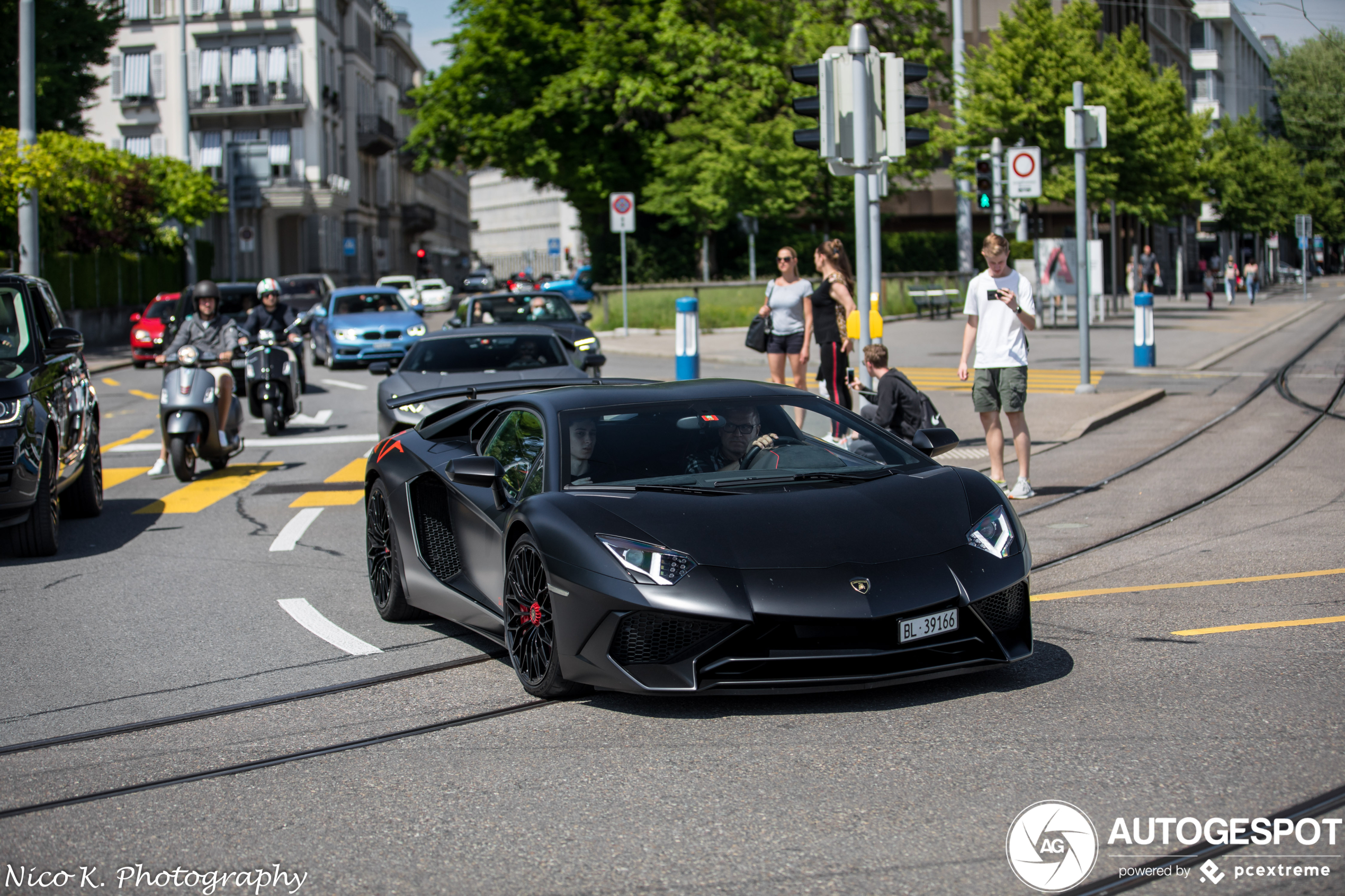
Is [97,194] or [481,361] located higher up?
[97,194]

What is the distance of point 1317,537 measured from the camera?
28.9 feet

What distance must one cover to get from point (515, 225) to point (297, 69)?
334ft

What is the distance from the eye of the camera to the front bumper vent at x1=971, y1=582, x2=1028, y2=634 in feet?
17.4

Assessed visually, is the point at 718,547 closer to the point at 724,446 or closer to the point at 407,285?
the point at 724,446

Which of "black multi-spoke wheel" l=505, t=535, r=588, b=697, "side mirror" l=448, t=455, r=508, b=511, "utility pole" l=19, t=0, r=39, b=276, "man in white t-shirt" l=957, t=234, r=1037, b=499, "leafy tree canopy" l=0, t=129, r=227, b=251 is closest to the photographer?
"black multi-spoke wheel" l=505, t=535, r=588, b=697

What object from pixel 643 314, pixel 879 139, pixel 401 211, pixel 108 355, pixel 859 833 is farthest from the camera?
pixel 401 211

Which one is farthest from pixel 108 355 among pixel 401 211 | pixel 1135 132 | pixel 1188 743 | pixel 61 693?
pixel 401 211

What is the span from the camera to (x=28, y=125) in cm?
2638

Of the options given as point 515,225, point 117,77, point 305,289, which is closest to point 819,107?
point 305,289

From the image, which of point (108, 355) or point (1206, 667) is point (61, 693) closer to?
point (1206, 667)

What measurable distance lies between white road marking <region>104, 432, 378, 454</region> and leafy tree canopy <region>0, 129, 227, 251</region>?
1156 centimetres

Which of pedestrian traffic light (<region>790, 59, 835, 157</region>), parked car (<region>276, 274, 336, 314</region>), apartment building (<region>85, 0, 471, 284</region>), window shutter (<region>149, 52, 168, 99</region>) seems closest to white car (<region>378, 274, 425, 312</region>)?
apartment building (<region>85, 0, 471, 284</region>)

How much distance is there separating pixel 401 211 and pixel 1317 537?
9250cm

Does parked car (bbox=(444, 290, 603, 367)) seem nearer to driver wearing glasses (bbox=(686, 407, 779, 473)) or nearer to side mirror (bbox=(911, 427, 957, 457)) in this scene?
side mirror (bbox=(911, 427, 957, 457))
